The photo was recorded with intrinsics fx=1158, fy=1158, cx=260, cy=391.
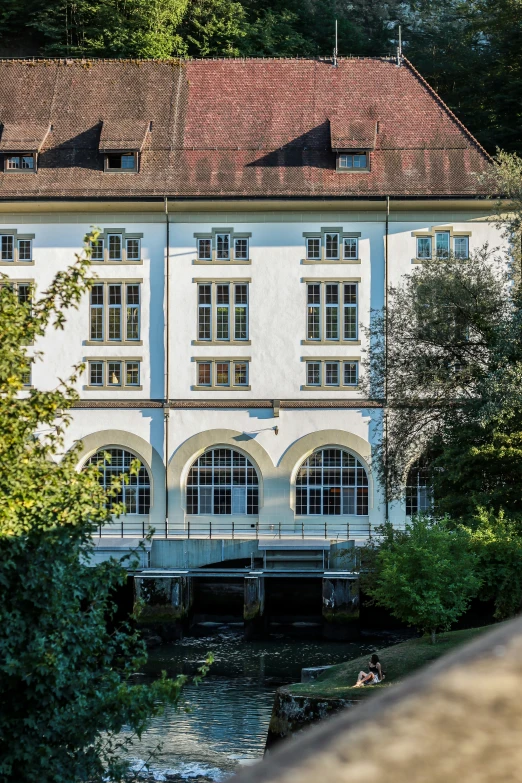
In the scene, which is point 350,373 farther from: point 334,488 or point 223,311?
point 223,311

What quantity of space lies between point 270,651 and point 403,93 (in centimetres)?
2376

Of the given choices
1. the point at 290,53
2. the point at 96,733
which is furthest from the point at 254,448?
the point at 96,733

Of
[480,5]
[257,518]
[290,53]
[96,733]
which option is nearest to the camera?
[96,733]

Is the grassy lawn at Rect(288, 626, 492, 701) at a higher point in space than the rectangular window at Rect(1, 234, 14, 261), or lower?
lower

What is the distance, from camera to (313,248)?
1631 inches

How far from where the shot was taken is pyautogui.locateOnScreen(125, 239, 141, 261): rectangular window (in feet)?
136

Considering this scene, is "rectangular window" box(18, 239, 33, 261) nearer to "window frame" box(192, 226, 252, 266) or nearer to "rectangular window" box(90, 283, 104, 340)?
"rectangular window" box(90, 283, 104, 340)

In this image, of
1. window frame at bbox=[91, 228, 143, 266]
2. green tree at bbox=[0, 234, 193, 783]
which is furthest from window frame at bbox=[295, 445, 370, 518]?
green tree at bbox=[0, 234, 193, 783]

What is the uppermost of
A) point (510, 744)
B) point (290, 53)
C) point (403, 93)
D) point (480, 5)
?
point (480, 5)

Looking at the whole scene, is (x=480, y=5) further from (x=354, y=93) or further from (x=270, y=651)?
(x=270, y=651)

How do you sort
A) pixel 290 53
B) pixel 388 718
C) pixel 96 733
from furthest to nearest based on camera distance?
pixel 290 53 → pixel 96 733 → pixel 388 718

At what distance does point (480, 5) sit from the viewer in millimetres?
65938

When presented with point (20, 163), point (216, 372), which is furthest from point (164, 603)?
point (20, 163)

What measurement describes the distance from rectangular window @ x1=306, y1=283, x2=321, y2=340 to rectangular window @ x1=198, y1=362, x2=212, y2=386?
368 cm
